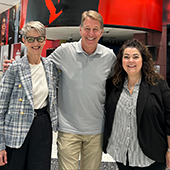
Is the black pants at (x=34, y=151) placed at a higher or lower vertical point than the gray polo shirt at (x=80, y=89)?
lower

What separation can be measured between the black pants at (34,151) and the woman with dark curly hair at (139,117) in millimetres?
615

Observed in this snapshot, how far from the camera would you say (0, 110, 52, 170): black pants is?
145 centimetres

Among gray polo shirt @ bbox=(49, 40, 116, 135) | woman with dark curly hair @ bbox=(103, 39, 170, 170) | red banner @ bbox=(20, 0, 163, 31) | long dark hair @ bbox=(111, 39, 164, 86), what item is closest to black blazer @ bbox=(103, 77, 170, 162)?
woman with dark curly hair @ bbox=(103, 39, 170, 170)

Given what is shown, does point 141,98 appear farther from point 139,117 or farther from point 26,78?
point 26,78

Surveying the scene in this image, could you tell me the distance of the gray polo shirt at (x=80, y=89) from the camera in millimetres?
1816

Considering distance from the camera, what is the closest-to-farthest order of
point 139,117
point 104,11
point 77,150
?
point 139,117, point 77,150, point 104,11

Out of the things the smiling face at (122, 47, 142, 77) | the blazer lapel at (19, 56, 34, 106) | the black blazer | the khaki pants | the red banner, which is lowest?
the khaki pants

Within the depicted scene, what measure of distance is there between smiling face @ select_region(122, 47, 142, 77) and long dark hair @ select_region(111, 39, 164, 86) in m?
0.06

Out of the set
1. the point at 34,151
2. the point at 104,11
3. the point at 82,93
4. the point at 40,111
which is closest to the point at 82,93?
the point at 82,93

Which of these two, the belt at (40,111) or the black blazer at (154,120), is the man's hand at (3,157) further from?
the black blazer at (154,120)

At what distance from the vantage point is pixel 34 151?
1.50 metres

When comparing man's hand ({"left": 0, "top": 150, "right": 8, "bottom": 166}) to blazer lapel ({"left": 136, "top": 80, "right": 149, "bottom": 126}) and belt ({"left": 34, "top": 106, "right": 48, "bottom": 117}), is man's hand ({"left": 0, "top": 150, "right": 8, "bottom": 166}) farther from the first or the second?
blazer lapel ({"left": 136, "top": 80, "right": 149, "bottom": 126})

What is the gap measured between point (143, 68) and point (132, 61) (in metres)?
0.16

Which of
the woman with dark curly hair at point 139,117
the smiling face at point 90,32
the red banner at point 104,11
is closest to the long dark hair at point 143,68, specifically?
the woman with dark curly hair at point 139,117
